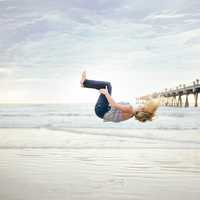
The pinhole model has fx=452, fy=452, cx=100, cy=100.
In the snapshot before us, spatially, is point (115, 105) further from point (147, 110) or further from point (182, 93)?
point (182, 93)

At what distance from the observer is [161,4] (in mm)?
8703

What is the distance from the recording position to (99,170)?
380 centimetres

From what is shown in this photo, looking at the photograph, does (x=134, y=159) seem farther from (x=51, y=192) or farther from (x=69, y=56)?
(x=69, y=56)

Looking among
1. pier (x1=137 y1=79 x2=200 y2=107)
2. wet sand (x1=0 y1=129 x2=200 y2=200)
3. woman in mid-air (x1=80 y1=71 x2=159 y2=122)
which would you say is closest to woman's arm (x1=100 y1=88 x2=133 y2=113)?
woman in mid-air (x1=80 y1=71 x2=159 y2=122)

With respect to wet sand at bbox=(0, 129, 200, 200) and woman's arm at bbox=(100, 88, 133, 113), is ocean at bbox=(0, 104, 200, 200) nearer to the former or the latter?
wet sand at bbox=(0, 129, 200, 200)

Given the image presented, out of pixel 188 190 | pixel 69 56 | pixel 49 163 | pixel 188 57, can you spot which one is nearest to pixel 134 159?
pixel 49 163

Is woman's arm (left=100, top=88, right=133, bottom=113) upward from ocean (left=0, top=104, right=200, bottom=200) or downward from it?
upward

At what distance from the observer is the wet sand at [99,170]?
9.87ft

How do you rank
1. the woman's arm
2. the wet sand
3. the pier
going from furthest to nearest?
1. the pier
2. the wet sand
3. the woman's arm

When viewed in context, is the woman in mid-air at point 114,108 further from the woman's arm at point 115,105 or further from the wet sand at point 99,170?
the wet sand at point 99,170

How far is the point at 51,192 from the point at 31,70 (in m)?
7.22

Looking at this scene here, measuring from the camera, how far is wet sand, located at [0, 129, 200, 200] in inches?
118

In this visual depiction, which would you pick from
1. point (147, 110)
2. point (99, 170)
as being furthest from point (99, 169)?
point (147, 110)

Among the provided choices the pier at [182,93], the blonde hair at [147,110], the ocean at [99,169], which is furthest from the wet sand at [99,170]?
the pier at [182,93]
